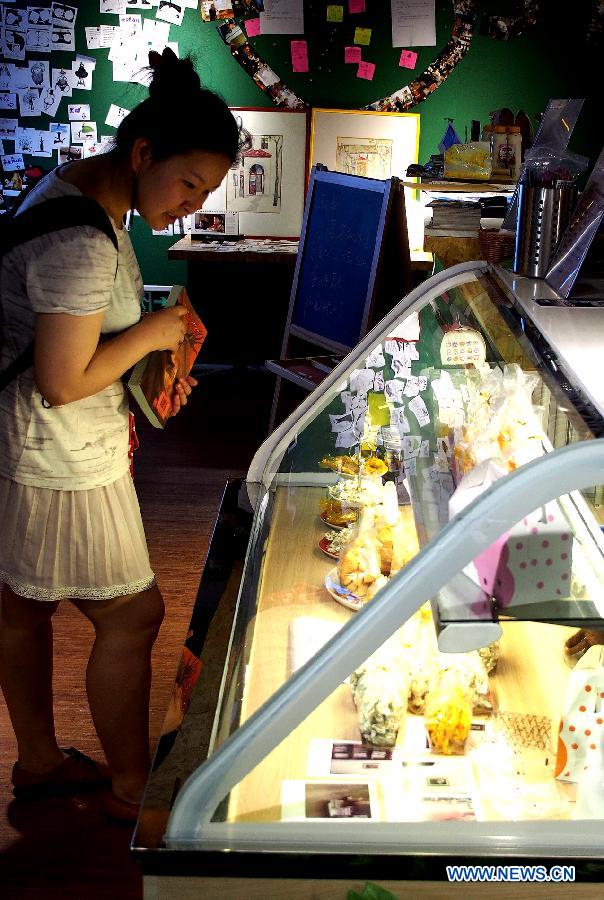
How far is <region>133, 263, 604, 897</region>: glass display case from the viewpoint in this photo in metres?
1.35

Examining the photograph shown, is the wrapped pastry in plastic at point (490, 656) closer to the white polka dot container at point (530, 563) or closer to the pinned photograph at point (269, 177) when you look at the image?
the white polka dot container at point (530, 563)

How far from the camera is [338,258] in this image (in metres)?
4.56

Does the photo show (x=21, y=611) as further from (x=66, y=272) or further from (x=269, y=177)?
(x=269, y=177)

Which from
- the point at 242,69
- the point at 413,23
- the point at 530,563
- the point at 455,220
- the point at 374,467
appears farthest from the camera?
the point at 242,69

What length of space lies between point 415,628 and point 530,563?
23.1 inches

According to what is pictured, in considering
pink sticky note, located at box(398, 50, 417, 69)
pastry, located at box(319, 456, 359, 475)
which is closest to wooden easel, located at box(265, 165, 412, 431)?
pastry, located at box(319, 456, 359, 475)

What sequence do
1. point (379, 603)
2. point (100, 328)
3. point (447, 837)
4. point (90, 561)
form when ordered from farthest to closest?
point (90, 561) → point (100, 328) → point (447, 837) → point (379, 603)

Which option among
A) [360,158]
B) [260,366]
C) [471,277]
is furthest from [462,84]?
[471,277]

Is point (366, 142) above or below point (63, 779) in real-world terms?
above

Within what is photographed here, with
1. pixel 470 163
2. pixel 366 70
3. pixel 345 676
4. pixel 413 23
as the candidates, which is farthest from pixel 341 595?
pixel 413 23

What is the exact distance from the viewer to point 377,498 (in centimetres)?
245

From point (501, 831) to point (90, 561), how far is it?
4.06 ft

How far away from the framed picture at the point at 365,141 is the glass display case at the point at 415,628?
478cm

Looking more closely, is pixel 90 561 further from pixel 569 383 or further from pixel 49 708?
pixel 569 383
